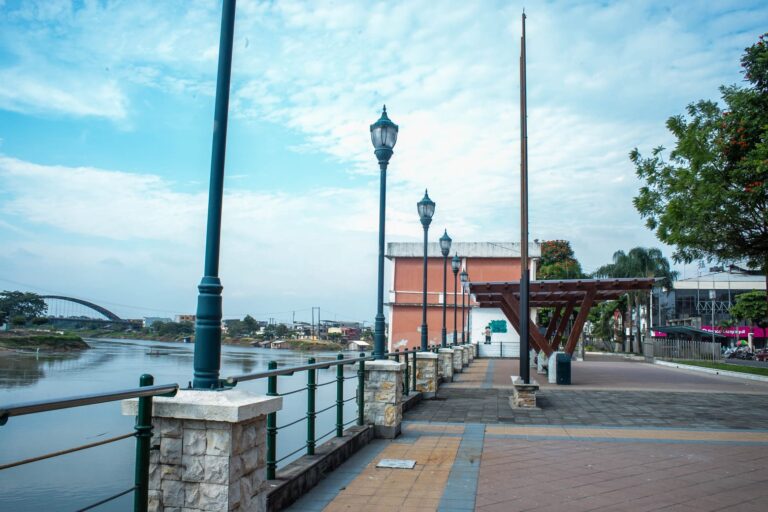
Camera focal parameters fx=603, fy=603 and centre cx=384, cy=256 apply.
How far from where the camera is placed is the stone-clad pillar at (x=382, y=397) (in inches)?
317

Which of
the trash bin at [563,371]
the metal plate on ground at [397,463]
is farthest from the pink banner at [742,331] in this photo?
the metal plate on ground at [397,463]

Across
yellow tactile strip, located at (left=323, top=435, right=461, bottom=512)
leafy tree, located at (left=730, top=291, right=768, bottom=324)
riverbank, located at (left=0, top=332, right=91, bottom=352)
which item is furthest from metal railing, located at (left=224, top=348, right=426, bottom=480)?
leafy tree, located at (left=730, top=291, right=768, bottom=324)

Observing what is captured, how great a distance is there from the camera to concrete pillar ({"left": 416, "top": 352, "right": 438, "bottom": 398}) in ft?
42.4

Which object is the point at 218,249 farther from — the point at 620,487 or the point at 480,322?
the point at 480,322

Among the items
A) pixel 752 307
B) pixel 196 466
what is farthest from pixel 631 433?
pixel 752 307

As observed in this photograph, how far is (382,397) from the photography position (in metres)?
8.12

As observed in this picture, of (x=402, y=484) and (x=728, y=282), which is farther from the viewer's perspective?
(x=728, y=282)

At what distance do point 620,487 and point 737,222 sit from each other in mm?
13109

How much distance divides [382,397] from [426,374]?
5014mm

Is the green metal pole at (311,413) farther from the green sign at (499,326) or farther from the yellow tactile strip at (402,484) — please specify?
the green sign at (499,326)

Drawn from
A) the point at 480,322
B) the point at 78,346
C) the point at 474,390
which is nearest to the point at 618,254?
the point at 480,322

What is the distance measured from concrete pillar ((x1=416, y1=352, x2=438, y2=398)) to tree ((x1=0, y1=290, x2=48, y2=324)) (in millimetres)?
32169

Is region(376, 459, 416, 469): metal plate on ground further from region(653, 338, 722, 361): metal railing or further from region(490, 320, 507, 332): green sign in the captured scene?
region(490, 320, 507, 332): green sign

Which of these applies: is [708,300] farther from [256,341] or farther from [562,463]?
[562,463]
